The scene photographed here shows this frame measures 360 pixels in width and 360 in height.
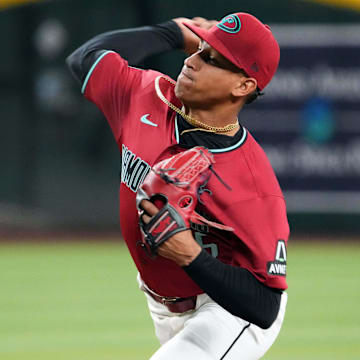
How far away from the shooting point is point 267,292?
2941 mm

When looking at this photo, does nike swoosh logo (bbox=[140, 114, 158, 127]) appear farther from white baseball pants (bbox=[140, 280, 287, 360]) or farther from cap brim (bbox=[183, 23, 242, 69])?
white baseball pants (bbox=[140, 280, 287, 360])

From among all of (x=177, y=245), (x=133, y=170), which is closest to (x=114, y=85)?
(x=133, y=170)

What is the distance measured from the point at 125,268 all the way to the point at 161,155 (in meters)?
5.82

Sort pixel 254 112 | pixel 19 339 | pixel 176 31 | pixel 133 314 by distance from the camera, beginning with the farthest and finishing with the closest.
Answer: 1. pixel 254 112
2. pixel 133 314
3. pixel 19 339
4. pixel 176 31

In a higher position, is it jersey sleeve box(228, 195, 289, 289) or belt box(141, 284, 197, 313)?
jersey sleeve box(228, 195, 289, 289)

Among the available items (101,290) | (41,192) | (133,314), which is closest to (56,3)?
(41,192)

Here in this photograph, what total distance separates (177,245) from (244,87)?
80 centimetres

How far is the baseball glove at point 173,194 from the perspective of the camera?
2.68 metres

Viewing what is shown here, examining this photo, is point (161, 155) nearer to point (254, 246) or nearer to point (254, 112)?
point (254, 246)

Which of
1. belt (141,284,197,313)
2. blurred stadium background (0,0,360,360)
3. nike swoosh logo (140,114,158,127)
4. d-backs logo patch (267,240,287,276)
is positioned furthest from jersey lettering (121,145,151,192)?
blurred stadium background (0,0,360,360)

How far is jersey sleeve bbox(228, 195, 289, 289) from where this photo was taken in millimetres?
2924

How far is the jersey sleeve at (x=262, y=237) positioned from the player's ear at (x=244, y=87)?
45 cm

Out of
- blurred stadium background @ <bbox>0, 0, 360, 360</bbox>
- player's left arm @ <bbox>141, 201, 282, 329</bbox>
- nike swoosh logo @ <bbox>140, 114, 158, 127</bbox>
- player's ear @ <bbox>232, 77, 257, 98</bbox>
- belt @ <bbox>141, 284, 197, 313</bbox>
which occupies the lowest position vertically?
blurred stadium background @ <bbox>0, 0, 360, 360</bbox>

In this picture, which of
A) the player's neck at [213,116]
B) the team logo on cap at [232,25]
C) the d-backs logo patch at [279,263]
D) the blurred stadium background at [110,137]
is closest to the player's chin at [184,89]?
the player's neck at [213,116]
